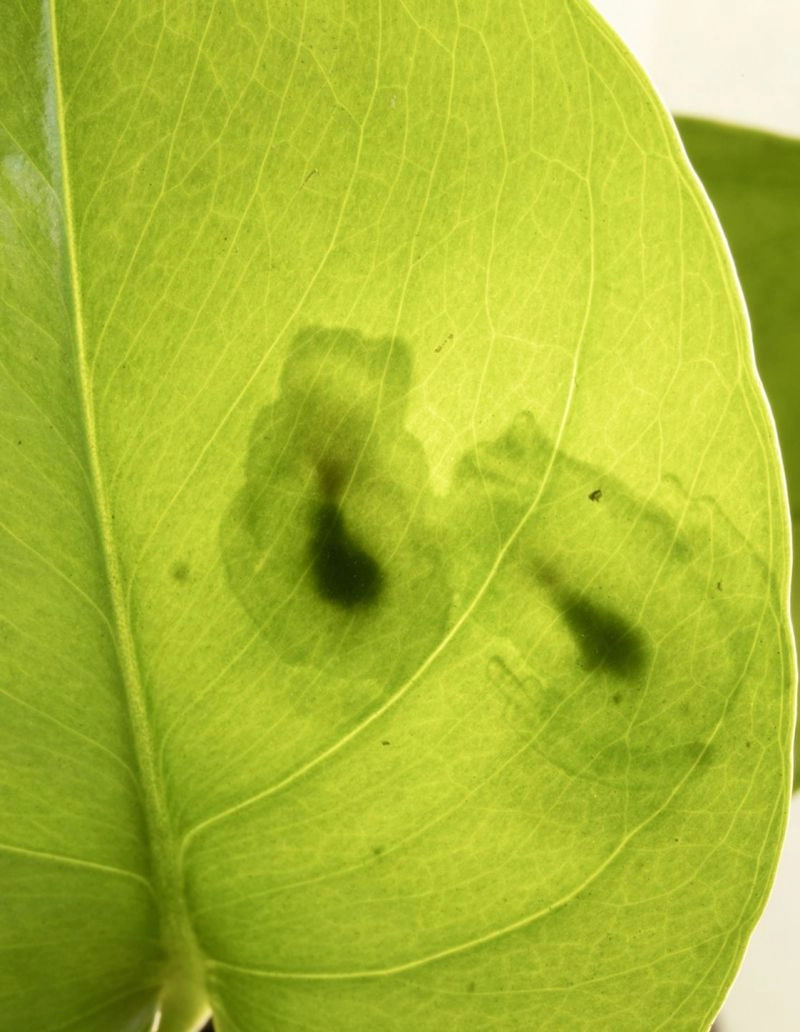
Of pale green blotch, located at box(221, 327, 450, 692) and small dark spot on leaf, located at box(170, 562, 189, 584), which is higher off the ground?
Result: pale green blotch, located at box(221, 327, 450, 692)

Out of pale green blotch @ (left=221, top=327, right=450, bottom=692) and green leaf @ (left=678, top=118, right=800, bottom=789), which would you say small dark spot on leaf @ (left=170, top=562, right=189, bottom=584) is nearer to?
pale green blotch @ (left=221, top=327, right=450, bottom=692)

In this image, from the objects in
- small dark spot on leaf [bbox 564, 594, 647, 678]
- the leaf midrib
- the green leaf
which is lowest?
the leaf midrib

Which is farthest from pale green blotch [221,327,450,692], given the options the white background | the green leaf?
the white background

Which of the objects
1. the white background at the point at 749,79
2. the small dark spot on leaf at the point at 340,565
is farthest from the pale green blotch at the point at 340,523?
the white background at the point at 749,79

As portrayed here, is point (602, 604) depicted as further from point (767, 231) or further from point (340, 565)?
point (767, 231)

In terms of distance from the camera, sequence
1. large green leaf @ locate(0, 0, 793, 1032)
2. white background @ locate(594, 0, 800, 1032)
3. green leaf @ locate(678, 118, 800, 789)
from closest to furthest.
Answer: large green leaf @ locate(0, 0, 793, 1032) → green leaf @ locate(678, 118, 800, 789) → white background @ locate(594, 0, 800, 1032)

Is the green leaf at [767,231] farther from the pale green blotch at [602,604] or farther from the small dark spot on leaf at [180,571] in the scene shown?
the small dark spot on leaf at [180,571]

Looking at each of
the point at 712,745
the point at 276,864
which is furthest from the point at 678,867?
the point at 276,864
